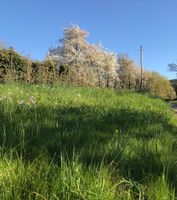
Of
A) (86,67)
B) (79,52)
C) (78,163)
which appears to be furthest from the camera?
(79,52)

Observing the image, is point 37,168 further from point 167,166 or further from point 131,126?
point 131,126

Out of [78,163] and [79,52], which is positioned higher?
[79,52]

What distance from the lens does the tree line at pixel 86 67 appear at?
21.7 metres

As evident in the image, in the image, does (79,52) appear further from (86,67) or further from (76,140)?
(76,140)

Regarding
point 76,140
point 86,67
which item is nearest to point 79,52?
point 86,67

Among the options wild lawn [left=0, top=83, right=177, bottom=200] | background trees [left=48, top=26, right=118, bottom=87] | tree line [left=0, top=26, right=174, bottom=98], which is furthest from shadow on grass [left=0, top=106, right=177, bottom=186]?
background trees [left=48, top=26, right=118, bottom=87]

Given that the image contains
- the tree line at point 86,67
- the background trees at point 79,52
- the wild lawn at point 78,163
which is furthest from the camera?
the background trees at point 79,52

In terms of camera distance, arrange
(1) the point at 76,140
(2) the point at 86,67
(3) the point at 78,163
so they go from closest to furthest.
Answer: (3) the point at 78,163, (1) the point at 76,140, (2) the point at 86,67

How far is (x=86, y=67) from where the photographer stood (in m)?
38.2

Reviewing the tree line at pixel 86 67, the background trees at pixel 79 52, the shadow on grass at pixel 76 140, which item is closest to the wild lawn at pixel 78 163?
the shadow on grass at pixel 76 140

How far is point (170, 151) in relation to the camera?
4.32 meters

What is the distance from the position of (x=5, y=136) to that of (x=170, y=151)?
5.61 feet

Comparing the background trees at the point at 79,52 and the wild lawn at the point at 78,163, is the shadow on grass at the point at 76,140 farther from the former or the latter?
the background trees at the point at 79,52

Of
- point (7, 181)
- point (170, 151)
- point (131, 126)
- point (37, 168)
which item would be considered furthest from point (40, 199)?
point (131, 126)
